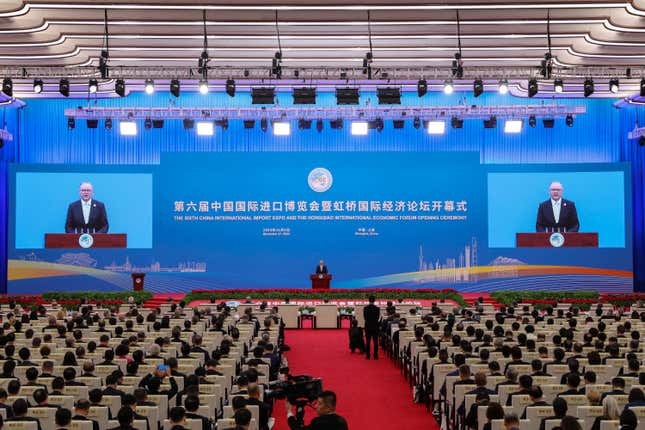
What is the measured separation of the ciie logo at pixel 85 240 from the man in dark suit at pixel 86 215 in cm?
16

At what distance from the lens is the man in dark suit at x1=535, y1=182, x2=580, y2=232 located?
23984mm

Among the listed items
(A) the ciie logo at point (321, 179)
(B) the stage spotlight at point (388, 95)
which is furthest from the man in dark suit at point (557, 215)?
(B) the stage spotlight at point (388, 95)

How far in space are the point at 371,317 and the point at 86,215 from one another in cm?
1319

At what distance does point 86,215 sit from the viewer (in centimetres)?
2384

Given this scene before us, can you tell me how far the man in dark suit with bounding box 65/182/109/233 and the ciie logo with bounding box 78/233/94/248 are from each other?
161 mm

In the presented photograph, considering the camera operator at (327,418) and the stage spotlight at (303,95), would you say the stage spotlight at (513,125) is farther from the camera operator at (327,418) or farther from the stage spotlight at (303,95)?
the camera operator at (327,418)

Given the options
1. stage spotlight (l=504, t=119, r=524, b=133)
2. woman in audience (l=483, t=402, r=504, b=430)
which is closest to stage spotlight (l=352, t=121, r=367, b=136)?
stage spotlight (l=504, t=119, r=524, b=133)

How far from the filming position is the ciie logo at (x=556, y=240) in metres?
23.9

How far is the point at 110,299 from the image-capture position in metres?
20.3

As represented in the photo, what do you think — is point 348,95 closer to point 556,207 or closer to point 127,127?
point 127,127

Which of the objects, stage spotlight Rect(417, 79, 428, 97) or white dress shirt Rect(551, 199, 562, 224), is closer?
stage spotlight Rect(417, 79, 428, 97)

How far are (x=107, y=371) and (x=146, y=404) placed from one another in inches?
81.2

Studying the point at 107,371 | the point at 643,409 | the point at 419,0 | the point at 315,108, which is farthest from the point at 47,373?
the point at 315,108

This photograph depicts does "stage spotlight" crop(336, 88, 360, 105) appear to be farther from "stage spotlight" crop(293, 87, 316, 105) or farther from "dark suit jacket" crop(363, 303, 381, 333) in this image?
"dark suit jacket" crop(363, 303, 381, 333)
